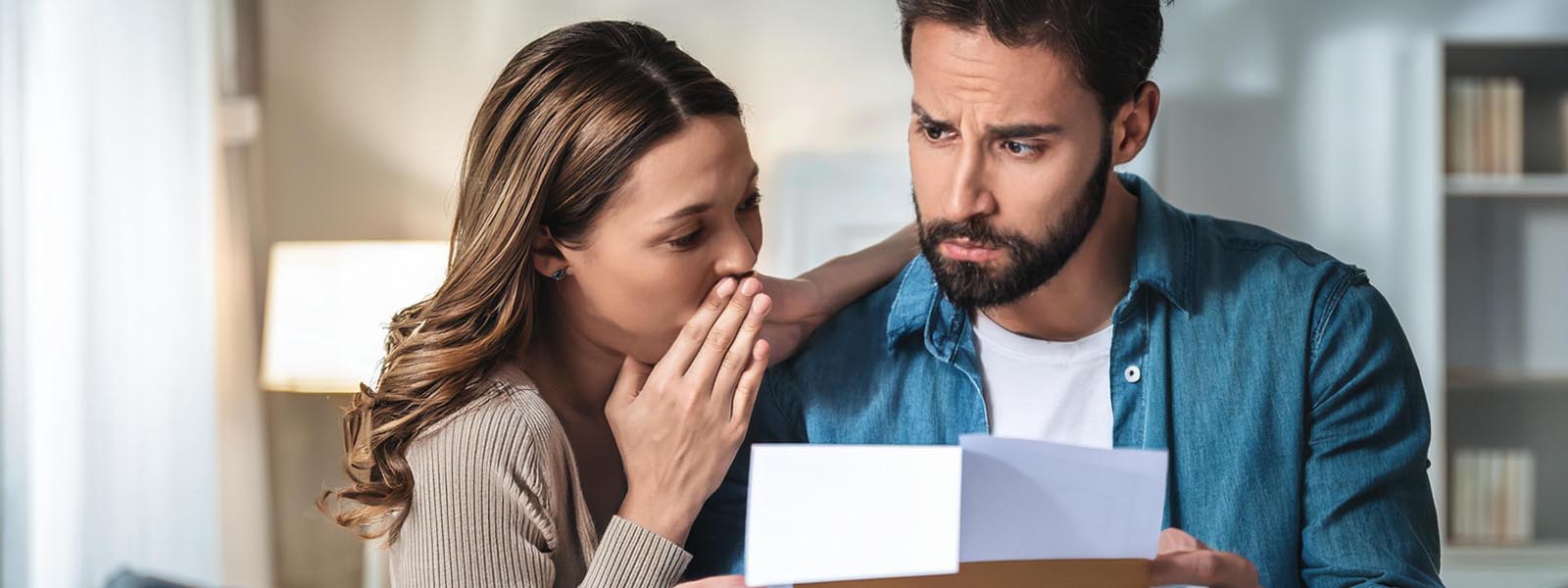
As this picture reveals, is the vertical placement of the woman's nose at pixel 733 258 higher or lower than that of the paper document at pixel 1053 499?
higher

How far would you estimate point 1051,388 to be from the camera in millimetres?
1405

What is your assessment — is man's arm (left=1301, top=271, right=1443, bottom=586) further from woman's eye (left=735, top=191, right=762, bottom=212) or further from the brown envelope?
woman's eye (left=735, top=191, right=762, bottom=212)

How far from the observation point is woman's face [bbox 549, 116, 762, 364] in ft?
4.16

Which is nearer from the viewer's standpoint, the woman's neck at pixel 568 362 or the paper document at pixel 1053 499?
the paper document at pixel 1053 499

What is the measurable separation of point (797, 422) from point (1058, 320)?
0.32 m

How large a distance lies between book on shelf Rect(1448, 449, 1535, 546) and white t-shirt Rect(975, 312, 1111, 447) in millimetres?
2157

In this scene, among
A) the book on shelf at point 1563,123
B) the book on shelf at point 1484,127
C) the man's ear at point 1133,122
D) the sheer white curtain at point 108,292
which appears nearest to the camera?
the man's ear at point 1133,122

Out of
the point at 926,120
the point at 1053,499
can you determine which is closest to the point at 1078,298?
the point at 926,120

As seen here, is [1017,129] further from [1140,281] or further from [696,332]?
[696,332]

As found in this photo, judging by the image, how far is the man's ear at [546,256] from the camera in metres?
1.33

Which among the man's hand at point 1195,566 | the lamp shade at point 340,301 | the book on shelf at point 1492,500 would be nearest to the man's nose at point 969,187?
the man's hand at point 1195,566

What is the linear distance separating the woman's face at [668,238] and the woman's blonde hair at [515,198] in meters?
0.02

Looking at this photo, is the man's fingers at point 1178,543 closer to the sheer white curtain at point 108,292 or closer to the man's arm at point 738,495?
the man's arm at point 738,495

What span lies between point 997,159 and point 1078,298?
0.73 ft
